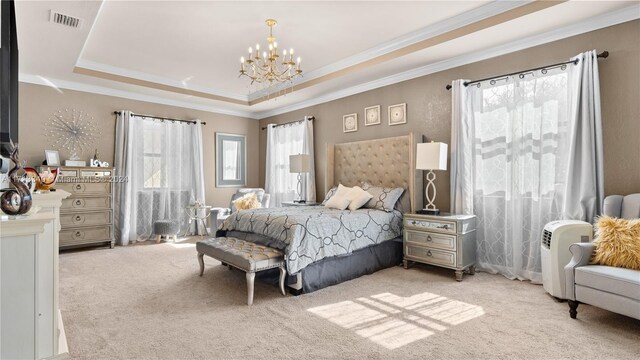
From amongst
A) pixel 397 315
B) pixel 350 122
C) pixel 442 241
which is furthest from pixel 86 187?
pixel 442 241

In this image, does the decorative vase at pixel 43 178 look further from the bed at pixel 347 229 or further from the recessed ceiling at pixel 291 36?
the bed at pixel 347 229

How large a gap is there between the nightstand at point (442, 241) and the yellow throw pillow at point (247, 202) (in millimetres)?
2667

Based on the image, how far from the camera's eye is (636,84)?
9.81ft

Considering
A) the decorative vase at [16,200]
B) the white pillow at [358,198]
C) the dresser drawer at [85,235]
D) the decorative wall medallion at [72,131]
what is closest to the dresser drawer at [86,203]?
the dresser drawer at [85,235]

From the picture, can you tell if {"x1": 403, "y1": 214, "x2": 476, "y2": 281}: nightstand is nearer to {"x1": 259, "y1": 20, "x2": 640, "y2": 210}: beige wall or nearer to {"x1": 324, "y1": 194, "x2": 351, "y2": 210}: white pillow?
{"x1": 259, "y1": 20, "x2": 640, "y2": 210}: beige wall

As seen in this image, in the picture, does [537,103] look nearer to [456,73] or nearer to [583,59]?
[583,59]

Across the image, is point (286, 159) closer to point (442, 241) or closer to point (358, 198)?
point (358, 198)

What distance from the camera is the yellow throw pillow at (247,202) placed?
18.6 feet

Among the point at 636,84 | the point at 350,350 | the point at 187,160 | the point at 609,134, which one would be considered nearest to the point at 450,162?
the point at 609,134

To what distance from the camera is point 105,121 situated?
18.4ft

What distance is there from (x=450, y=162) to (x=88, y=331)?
398 cm

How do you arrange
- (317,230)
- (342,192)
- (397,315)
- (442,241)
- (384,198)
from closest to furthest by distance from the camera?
(397,315)
(317,230)
(442,241)
(384,198)
(342,192)

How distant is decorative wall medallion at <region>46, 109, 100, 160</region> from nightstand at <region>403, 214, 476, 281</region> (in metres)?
5.05

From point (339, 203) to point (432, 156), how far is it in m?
1.33
